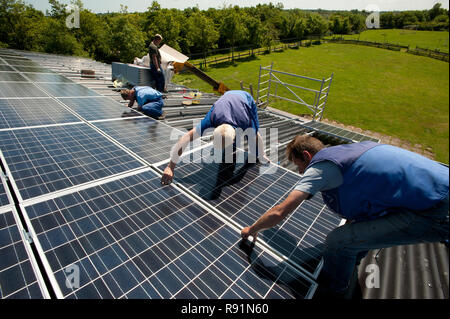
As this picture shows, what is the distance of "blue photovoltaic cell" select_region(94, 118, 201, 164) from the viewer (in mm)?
5086

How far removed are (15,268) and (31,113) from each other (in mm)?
5524

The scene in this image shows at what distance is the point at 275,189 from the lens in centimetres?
438

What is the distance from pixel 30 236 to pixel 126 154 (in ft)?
7.96

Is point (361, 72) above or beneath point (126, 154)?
above

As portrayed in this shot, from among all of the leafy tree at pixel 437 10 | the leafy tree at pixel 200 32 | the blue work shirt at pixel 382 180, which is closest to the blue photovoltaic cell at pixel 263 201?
the blue work shirt at pixel 382 180

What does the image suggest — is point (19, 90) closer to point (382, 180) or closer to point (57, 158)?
point (57, 158)

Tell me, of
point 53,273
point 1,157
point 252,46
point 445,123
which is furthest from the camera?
point 252,46

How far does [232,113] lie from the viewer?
4.79 m

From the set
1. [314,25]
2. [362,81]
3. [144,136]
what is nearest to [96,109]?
[144,136]

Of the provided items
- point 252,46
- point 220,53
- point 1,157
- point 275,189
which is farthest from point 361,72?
point 1,157

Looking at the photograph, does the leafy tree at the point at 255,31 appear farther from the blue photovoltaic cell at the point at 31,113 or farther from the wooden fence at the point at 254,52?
the blue photovoltaic cell at the point at 31,113

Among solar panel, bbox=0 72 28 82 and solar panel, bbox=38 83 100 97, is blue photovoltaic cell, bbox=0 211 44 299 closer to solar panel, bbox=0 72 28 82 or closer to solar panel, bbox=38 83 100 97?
solar panel, bbox=38 83 100 97

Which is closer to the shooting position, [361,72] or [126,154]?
[126,154]

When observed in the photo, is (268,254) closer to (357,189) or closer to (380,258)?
(357,189)
